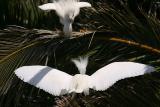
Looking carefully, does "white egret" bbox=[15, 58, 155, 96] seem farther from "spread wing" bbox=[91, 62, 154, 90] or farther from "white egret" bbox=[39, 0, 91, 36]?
"white egret" bbox=[39, 0, 91, 36]

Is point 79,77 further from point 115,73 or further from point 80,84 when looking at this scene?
point 115,73

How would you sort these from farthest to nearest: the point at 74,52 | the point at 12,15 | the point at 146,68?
the point at 12,15 → the point at 74,52 → the point at 146,68

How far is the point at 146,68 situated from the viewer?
2959 mm

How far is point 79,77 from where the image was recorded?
9.79 ft

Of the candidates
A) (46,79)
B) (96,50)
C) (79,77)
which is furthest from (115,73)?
(96,50)

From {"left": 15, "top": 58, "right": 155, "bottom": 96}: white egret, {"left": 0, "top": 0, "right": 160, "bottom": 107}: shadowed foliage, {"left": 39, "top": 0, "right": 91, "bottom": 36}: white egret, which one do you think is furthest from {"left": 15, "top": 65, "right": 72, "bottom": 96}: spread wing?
{"left": 39, "top": 0, "right": 91, "bottom": 36}: white egret

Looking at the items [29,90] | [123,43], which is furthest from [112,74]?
[29,90]

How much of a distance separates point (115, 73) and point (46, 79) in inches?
14.9

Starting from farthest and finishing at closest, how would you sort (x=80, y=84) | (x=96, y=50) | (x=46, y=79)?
1. (x=96, y=50)
2. (x=46, y=79)
3. (x=80, y=84)

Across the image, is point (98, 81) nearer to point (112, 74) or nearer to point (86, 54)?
point (112, 74)

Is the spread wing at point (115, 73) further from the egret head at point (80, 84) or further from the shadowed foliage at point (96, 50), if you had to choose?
the shadowed foliage at point (96, 50)

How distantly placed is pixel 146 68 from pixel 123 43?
25.1 inches

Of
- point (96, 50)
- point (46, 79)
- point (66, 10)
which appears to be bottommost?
point (96, 50)

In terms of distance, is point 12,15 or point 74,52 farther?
point 12,15
